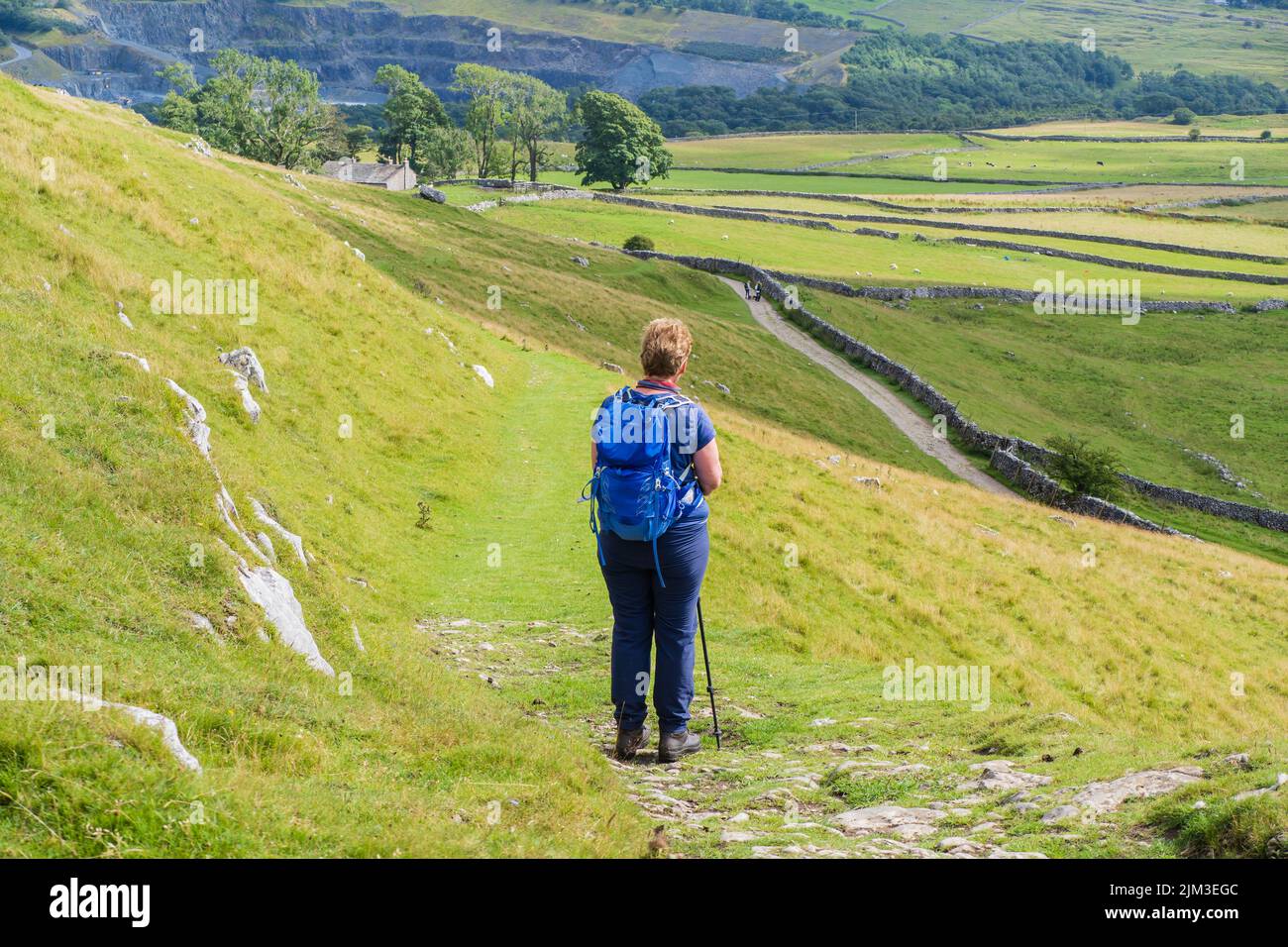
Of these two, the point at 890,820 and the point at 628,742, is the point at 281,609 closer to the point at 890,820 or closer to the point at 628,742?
the point at 628,742

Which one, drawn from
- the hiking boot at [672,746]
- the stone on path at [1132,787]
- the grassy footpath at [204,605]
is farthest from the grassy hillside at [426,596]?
the stone on path at [1132,787]

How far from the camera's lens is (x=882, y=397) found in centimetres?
6081

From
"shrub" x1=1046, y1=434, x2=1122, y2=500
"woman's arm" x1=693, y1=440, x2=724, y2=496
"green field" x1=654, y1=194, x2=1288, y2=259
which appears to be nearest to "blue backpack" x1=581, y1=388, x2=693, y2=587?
"woman's arm" x1=693, y1=440, x2=724, y2=496

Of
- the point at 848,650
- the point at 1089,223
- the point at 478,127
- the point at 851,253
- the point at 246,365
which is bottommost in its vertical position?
the point at 848,650

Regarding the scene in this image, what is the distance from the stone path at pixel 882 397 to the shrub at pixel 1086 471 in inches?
108

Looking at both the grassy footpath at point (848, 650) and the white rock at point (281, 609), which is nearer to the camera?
the grassy footpath at point (848, 650)

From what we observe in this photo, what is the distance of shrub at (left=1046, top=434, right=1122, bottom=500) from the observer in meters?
46.9

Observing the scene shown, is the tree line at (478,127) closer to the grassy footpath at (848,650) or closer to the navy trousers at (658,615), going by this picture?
the grassy footpath at (848,650)

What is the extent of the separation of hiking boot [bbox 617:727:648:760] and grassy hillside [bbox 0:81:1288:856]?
0.50 meters

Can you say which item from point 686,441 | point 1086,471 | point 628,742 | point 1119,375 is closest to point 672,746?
point 628,742

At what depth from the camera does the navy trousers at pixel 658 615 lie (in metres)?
9.28

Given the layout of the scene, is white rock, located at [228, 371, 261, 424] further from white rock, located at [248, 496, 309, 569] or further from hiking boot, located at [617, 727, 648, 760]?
hiking boot, located at [617, 727, 648, 760]

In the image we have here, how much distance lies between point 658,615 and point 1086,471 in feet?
141
